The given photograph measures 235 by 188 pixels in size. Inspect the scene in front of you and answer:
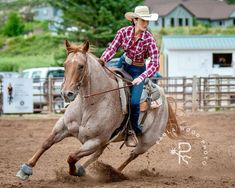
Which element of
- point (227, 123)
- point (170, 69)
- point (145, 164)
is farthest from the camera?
point (170, 69)

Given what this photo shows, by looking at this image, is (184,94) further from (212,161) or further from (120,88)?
(120,88)

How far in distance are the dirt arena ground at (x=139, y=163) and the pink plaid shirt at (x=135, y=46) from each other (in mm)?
1359

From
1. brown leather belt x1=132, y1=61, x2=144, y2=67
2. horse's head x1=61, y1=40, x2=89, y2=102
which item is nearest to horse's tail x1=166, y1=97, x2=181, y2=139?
brown leather belt x1=132, y1=61, x2=144, y2=67

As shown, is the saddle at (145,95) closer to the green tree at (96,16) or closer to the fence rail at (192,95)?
the fence rail at (192,95)

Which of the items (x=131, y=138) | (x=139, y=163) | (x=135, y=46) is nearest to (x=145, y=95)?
(x=131, y=138)

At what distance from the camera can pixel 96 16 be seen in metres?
29.4

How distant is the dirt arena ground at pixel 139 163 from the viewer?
7.50m

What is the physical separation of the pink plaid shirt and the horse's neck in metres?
0.32

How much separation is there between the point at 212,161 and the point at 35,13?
110 metres

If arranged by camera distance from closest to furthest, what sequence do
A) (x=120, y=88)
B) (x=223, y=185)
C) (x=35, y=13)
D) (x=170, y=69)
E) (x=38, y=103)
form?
(x=223, y=185) < (x=120, y=88) < (x=38, y=103) < (x=170, y=69) < (x=35, y=13)

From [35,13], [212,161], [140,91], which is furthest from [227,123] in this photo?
[35,13]

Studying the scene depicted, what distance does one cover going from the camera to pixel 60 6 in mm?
30156

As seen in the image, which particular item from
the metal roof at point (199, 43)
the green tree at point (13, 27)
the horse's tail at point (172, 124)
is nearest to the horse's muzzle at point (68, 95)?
the horse's tail at point (172, 124)

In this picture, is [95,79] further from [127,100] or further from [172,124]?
[172,124]
